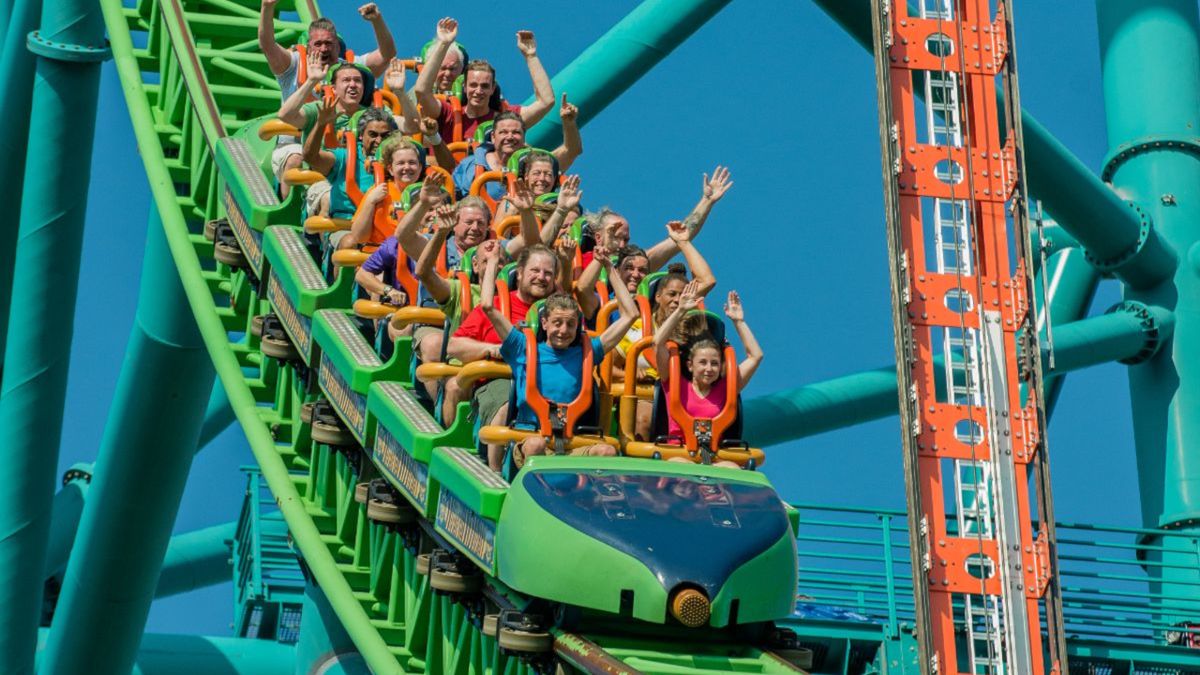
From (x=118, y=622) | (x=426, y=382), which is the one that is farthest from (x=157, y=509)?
(x=426, y=382)

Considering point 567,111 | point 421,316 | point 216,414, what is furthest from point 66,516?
point 421,316

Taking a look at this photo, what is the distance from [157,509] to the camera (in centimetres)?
1185

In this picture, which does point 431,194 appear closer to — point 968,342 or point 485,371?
point 485,371

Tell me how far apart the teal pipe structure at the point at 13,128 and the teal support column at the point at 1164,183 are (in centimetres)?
614

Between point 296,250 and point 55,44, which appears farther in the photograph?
point 55,44

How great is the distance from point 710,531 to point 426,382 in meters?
1.72

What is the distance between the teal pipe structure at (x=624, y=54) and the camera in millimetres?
13891

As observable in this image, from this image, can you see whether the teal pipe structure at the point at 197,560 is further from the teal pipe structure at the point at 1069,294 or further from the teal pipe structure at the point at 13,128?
the teal pipe structure at the point at 1069,294

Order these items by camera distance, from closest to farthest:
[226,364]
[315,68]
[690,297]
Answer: [690,297] → [226,364] → [315,68]

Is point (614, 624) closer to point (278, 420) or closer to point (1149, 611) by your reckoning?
point (278, 420)

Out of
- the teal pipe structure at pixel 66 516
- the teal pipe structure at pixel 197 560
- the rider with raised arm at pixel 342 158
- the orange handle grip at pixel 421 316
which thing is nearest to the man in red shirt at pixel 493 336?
the orange handle grip at pixel 421 316

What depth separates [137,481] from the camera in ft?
38.6

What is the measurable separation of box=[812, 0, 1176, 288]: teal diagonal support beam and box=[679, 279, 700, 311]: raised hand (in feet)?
17.5

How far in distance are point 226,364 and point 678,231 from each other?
196 centimetres
